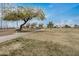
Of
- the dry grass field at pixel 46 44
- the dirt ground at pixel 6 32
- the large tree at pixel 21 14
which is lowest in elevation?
the dry grass field at pixel 46 44

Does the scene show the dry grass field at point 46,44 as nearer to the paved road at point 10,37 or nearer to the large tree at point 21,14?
the paved road at point 10,37

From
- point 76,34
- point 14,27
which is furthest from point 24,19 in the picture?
point 76,34

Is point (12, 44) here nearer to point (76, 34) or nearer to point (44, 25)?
point (44, 25)

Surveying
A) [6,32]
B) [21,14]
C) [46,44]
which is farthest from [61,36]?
[6,32]

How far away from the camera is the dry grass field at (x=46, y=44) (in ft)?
8.42

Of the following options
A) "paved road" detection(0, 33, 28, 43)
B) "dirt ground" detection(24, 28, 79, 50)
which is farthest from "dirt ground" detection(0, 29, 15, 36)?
"dirt ground" detection(24, 28, 79, 50)

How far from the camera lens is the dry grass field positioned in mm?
2566

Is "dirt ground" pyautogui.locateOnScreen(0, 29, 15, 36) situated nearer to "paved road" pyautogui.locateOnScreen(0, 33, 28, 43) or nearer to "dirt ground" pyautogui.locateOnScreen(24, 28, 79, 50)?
"paved road" pyautogui.locateOnScreen(0, 33, 28, 43)

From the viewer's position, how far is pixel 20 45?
8.56ft

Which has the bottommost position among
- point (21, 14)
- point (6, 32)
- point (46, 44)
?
point (46, 44)

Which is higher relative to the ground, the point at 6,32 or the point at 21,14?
the point at 21,14

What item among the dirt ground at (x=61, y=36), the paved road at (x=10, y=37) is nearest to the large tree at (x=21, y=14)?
the paved road at (x=10, y=37)

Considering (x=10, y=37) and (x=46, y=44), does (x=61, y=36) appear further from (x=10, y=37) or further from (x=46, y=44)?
(x=10, y=37)

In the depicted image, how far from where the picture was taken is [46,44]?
260cm
